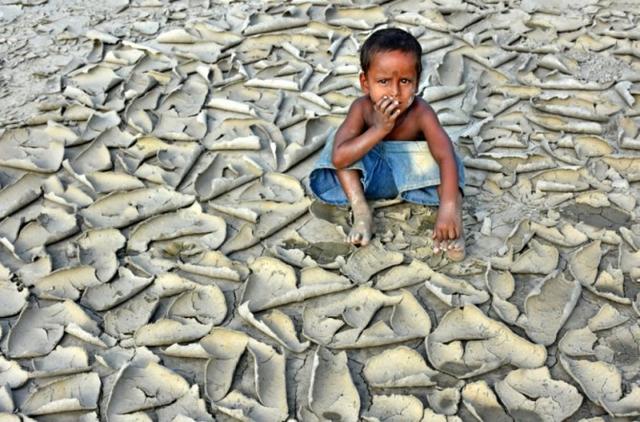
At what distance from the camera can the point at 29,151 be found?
2123 mm

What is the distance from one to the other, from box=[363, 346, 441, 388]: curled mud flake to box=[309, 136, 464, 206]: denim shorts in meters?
0.45

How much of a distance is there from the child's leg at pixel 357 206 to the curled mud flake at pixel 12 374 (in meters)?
0.73

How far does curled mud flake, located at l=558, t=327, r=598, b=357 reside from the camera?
149cm

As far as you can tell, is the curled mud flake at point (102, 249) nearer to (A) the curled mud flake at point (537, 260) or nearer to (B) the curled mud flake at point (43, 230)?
(B) the curled mud flake at point (43, 230)

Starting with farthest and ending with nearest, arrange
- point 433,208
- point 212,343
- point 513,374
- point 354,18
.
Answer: point 354,18 → point 433,208 → point 212,343 → point 513,374

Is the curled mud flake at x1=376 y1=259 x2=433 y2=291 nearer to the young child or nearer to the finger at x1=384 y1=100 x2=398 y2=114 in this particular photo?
the young child

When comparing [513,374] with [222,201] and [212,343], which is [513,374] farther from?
[222,201]

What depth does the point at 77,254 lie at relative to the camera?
178cm

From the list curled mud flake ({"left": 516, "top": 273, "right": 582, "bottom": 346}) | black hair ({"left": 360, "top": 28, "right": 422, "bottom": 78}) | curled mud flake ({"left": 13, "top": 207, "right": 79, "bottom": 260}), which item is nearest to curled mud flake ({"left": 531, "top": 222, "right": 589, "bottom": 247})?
curled mud flake ({"left": 516, "top": 273, "right": 582, "bottom": 346})

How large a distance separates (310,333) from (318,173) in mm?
457

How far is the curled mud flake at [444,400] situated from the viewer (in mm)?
1385

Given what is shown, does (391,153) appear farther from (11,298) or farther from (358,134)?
(11,298)

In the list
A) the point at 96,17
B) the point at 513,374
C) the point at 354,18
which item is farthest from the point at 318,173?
the point at 96,17

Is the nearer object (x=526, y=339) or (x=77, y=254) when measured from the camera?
(x=526, y=339)
